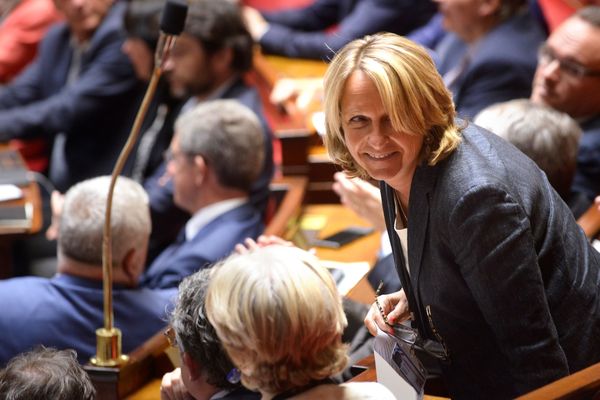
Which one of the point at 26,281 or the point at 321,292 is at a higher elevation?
the point at 321,292

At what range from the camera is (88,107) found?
4117mm

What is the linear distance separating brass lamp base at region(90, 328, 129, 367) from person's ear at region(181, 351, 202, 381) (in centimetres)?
44

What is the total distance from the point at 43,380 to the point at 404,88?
0.73 m

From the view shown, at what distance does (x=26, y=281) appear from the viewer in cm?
223

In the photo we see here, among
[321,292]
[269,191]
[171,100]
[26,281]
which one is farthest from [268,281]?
[171,100]

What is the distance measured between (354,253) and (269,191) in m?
0.54

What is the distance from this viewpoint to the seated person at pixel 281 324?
1347 mm

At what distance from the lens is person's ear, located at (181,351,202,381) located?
159cm

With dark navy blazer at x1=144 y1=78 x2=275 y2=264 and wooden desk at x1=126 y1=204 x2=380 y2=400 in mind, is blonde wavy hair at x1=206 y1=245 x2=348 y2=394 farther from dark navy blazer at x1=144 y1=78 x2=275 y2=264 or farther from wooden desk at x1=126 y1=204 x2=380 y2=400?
dark navy blazer at x1=144 y1=78 x2=275 y2=264

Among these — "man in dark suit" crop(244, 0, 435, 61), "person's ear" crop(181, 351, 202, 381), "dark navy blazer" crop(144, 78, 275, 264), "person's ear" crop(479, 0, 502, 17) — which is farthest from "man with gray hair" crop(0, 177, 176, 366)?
"man in dark suit" crop(244, 0, 435, 61)

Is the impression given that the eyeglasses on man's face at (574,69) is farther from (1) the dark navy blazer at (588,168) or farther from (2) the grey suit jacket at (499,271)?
(2) the grey suit jacket at (499,271)

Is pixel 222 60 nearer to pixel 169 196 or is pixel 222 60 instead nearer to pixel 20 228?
pixel 169 196

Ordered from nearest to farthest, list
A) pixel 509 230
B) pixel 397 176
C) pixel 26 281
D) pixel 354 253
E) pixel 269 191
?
pixel 509 230 → pixel 397 176 → pixel 26 281 → pixel 354 253 → pixel 269 191

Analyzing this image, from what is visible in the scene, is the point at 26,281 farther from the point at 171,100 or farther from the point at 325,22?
the point at 325,22
